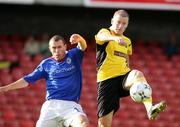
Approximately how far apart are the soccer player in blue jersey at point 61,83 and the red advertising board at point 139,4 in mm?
6718

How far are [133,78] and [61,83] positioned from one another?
99 centimetres

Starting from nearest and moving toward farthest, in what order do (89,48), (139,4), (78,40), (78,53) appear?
(78,40), (78,53), (139,4), (89,48)

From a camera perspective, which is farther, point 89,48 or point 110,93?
point 89,48

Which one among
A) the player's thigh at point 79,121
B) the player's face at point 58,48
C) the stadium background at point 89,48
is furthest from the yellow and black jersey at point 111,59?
the stadium background at point 89,48

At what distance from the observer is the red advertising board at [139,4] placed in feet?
51.8

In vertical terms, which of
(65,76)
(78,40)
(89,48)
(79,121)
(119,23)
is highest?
(119,23)

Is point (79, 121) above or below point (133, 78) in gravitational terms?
below

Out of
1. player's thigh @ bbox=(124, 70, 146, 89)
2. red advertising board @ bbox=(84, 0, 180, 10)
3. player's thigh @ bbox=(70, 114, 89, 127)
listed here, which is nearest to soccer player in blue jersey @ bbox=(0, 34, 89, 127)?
player's thigh @ bbox=(70, 114, 89, 127)

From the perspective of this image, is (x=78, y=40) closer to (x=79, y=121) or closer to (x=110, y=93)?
(x=110, y=93)

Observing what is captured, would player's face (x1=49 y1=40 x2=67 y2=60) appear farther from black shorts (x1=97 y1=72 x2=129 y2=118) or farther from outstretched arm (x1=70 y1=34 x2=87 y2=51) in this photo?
black shorts (x1=97 y1=72 x2=129 y2=118)

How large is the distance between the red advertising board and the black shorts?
677cm

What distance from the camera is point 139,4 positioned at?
15.9 metres

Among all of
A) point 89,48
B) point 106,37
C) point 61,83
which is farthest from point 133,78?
point 89,48

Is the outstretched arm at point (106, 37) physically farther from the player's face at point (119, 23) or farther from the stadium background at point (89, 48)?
the stadium background at point (89, 48)
